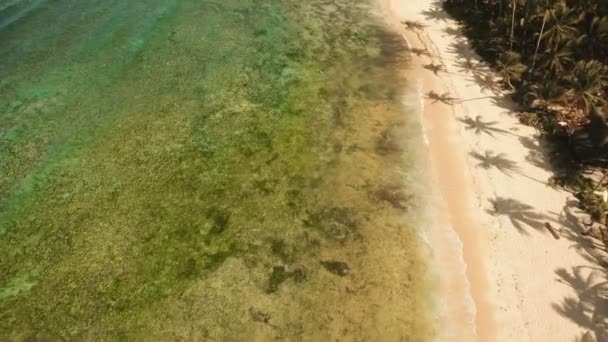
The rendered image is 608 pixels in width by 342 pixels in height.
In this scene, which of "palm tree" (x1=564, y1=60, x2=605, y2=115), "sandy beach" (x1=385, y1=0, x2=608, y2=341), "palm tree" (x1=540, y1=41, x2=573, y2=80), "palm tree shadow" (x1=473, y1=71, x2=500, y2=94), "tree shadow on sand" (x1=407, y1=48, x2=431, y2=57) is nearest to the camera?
"sandy beach" (x1=385, y1=0, x2=608, y2=341)

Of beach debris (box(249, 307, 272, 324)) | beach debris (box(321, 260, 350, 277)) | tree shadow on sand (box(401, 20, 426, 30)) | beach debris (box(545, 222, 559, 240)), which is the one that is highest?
tree shadow on sand (box(401, 20, 426, 30))

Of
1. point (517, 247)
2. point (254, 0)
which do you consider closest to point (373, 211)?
point (517, 247)

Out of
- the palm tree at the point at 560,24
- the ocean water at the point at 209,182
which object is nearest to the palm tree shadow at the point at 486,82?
the palm tree at the point at 560,24

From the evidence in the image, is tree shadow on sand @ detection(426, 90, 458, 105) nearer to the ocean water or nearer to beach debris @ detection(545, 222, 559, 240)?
the ocean water

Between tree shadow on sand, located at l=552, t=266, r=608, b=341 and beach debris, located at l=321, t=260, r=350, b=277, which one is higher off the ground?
tree shadow on sand, located at l=552, t=266, r=608, b=341

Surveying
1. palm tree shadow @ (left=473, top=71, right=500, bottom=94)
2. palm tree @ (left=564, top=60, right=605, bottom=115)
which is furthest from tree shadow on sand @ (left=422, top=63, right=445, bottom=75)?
Result: palm tree @ (left=564, top=60, right=605, bottom=115)

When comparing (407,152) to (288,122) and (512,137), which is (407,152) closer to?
(512,137)

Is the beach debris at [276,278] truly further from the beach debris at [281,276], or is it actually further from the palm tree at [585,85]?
the palm tree at [585,85]
